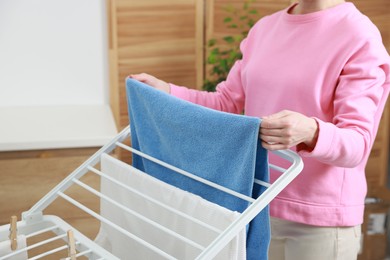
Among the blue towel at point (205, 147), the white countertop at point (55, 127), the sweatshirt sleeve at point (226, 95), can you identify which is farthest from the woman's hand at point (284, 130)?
the white countertop at point (55, 127)

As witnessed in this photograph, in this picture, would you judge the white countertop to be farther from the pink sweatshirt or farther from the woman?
the pink sweatshirt

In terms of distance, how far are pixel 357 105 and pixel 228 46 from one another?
1.24 meters

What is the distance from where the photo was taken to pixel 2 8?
2273mm

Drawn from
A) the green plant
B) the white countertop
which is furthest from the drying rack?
the green plant

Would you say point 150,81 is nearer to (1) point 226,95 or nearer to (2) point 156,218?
(1) point 226,95

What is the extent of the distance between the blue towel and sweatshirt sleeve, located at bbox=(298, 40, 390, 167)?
13 centimetres

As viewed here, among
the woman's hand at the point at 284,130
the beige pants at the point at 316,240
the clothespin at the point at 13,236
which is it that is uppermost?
the woman's hand at the point at 284,130

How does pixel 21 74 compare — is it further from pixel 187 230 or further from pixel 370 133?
pixel 370 133

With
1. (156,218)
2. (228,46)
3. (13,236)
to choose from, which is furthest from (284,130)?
(228,46)

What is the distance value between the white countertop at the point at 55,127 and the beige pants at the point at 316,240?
31.0 inches

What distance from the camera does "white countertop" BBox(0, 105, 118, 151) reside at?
1.98 m

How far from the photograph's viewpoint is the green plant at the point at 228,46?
2.27 meters

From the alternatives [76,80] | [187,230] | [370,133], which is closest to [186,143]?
[187,230]

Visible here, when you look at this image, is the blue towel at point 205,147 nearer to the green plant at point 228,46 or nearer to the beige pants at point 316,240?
the beige pants at point 316,240
